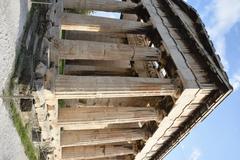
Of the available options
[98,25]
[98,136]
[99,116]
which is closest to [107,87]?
[99,116]

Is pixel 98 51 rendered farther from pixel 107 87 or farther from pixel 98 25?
pixel 98 25

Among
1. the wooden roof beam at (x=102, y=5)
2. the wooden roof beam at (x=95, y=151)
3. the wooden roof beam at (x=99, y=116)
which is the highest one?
the wooden roof beam at (x=102, y=5)

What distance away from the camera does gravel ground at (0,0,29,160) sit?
1448cm

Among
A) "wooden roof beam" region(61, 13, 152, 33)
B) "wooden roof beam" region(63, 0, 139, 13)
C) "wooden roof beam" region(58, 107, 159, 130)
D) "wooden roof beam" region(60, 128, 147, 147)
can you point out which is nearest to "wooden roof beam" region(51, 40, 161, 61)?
"wooden roof beam" region(61, 13, 152, 33)

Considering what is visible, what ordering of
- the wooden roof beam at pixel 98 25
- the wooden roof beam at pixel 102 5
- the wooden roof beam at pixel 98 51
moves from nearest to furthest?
the wooden roof beam at pixel 98 51 < the wooden roof beam at pixel 98 25 < the wooden roof beam at pixel 102 5

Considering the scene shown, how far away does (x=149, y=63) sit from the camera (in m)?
25.5

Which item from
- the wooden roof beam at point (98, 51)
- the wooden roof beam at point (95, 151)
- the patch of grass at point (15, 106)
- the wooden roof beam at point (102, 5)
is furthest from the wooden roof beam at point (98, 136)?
the wooden roof beam at point (102, 5)

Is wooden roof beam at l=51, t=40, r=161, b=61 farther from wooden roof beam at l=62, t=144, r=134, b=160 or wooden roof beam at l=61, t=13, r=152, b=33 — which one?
wooden roof beam at l=62, t=144, r=134, b=160

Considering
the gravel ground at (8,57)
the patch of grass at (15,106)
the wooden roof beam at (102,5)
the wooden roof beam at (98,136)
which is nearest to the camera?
the gravel ground at (8,57)

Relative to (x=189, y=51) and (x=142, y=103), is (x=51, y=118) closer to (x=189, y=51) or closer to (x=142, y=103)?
(x=142, y=103)

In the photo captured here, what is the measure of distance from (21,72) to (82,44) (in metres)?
5.36

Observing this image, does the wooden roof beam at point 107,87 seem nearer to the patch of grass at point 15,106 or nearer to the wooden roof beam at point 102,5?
the patch of grass at point 15,106

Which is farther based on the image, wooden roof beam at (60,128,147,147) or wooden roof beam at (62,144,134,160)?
wooden roof beam at (62,144,134,160)

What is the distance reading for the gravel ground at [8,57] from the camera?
14484mm
